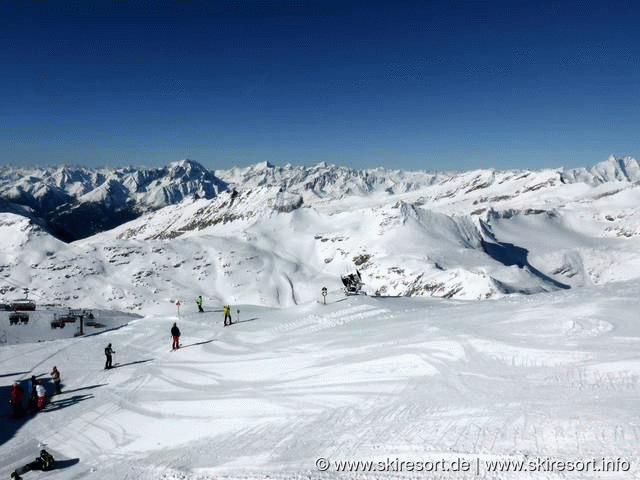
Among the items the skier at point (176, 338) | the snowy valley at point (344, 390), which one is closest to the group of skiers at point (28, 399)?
the snowy valley at point (344, 390)

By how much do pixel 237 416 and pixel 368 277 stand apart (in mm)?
75976

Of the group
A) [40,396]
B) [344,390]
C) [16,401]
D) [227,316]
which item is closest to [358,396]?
[344,390]

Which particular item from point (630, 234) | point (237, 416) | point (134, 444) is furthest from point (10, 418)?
point (630, 234)

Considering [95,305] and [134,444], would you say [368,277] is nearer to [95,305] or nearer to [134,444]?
[95,305]

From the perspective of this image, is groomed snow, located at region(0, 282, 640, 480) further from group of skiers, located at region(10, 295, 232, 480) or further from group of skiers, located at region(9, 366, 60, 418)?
group of skiers, located at region(9, 366, 60, 418)

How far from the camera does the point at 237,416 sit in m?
13.7

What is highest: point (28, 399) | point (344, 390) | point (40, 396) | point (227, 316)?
point (227, 316)

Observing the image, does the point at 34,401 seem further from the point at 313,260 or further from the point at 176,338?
the point at 313,260

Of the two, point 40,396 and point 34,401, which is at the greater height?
point 40,396

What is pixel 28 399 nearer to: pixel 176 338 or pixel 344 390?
pixel 176 338

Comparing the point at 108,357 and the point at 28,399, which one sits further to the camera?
the point at 108,357

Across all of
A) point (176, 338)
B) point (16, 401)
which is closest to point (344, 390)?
point (176, 338)

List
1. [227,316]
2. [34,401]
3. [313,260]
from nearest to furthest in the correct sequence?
[34,401] < [227,316] < [313,260]

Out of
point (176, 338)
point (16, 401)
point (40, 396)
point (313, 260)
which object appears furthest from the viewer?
point (313, 260)
